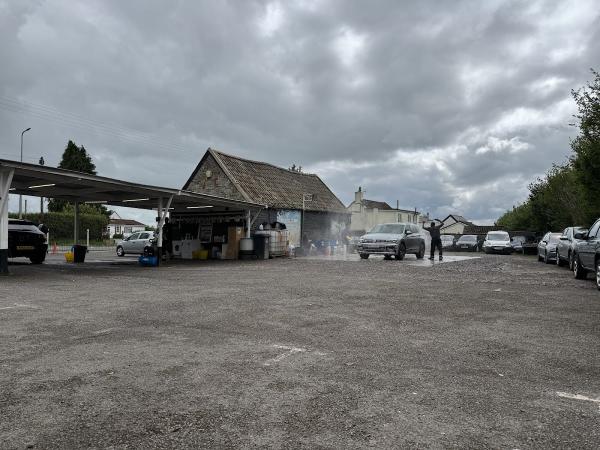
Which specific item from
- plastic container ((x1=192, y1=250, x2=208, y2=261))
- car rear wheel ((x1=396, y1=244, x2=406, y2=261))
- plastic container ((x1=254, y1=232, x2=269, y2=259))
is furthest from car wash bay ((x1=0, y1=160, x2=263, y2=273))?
car rear wheel ((x1=396, y1=244, x2=406, y2=261))

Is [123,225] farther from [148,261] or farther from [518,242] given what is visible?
[148,261]

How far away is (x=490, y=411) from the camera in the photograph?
345 cm

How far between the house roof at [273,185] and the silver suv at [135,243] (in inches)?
166

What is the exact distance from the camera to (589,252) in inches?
489

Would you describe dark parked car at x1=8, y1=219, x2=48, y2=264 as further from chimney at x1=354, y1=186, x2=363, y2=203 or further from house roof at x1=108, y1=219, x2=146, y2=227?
house roof at x1=108, y1=219, x2=146, y2=227

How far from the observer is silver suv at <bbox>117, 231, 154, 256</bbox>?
94.7 ft

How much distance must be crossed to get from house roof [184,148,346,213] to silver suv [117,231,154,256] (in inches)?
166

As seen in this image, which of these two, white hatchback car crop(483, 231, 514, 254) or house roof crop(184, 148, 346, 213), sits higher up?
house roof crop(184, 148, 346, 213)

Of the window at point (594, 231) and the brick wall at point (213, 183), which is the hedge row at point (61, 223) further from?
the window at point (594, 231)

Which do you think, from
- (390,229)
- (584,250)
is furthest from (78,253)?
(584,250)

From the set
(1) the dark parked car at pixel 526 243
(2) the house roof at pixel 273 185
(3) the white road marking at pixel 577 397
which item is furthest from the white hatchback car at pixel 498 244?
(3) the white road marking at pixel 577 397

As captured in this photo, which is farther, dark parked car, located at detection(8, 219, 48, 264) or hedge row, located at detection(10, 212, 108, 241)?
hedge row, located at detection(10, 212, 108, 241)

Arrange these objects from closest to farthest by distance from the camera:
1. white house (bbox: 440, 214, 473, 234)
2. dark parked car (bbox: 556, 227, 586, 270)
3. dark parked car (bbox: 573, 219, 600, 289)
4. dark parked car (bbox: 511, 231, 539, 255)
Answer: dark parked car (bbox: 573, 219, 600, 289)
dark parked car (bbox: 556, 227, 586, 270)
dark parked car (bbox: 511, 231, 539, 255)
white house (bbox: 440, 214, 473, 234)

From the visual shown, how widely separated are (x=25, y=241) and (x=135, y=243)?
1103cm
